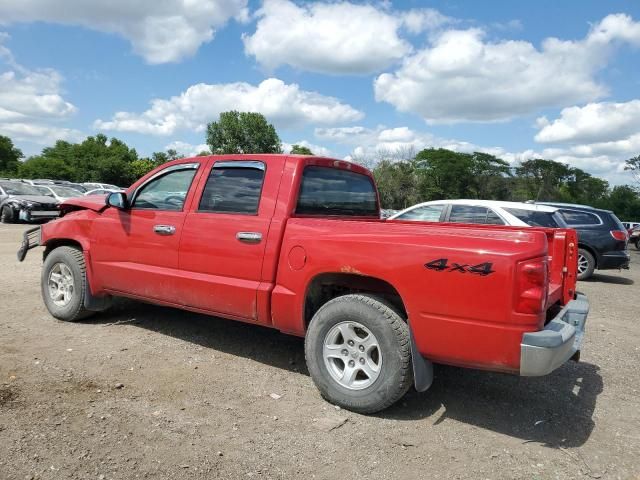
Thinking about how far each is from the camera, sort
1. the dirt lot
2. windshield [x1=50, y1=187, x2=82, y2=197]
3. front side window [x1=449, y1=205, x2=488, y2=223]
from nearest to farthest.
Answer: the dirt lot, front side window [x1=449, y1=205, x2=488, y2=223], windshield [x1=50, y1=187, x2=82, y2=197]

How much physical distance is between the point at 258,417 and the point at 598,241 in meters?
9.86

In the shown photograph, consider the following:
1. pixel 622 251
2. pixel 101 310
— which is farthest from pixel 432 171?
pixel 101 310

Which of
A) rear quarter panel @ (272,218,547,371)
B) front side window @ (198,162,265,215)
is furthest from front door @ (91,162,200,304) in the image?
rear quarter panel @ (272,218,547,371)

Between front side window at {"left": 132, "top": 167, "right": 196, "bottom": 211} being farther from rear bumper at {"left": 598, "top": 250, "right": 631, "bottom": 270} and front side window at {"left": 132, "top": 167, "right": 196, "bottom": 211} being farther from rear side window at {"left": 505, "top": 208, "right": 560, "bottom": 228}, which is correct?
rear bumper at {"left": 598, "top": 250, "right": 631, "bottom": 270}

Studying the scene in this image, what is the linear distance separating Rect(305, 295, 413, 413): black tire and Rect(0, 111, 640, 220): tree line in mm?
35542

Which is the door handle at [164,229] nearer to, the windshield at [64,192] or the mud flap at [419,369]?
the mud flap at [419,369]

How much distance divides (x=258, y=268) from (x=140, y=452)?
1617mm

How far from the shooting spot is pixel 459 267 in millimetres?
3230

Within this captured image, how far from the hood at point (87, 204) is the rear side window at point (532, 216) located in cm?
654

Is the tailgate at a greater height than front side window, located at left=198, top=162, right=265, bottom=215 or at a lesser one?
lesser

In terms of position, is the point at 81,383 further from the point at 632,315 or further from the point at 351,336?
the point at 632,315

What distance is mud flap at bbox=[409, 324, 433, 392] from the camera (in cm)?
342

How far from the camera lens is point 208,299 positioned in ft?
14.7

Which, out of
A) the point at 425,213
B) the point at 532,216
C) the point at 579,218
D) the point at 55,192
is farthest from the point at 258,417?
the point at 55,192
